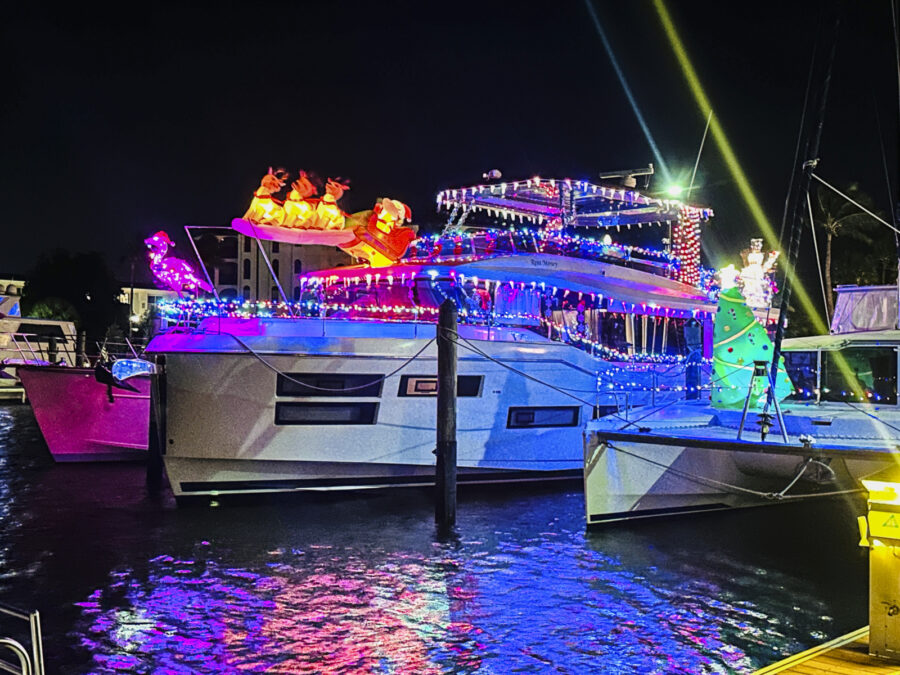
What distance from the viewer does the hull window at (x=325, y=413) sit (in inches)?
552

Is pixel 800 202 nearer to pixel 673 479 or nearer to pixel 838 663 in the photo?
pixel 673 479

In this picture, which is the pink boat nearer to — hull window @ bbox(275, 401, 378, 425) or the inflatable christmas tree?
hull window @ bbox(275, 401, 378, 425)

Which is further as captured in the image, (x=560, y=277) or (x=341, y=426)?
(x=560, y=277)

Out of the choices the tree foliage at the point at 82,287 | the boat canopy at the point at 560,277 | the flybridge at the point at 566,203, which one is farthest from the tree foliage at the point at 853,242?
the tree foliage at the point at 82,287

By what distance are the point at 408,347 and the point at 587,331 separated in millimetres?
4373

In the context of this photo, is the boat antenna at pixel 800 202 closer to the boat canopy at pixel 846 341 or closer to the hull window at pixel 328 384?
the boat canopy at pixel 846 341

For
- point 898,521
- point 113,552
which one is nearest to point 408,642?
point 898,521

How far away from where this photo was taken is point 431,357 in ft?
48.3

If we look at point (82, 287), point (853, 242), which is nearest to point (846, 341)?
point (853, 242)

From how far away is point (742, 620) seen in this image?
348 inches

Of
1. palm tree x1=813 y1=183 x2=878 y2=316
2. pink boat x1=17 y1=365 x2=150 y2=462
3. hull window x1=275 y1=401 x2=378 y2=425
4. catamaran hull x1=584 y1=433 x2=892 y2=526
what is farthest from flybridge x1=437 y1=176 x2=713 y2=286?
palm tree x1=813 y1=183 x2=878 y2=316

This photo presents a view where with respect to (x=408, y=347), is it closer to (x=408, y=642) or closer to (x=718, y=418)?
(x=718, y=418)

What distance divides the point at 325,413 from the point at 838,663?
9.96 meters

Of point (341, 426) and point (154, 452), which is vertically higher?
point (341, 426)
